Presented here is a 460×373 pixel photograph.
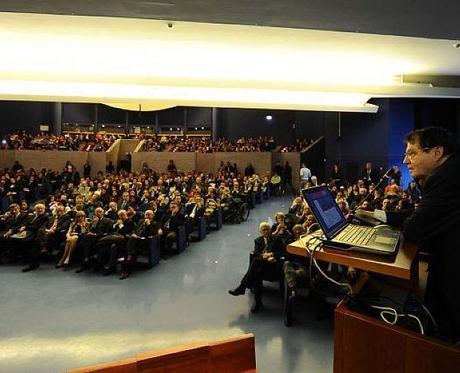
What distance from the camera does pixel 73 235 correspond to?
245 inches

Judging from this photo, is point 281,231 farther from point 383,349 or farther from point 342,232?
point 383,349

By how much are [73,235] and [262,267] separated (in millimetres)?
3557

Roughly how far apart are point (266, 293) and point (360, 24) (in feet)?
11.2

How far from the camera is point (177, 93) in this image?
573cm

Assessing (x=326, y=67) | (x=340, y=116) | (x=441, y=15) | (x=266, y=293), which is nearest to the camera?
(x=441, y=15)

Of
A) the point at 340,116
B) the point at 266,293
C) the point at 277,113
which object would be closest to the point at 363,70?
the point at 266,293

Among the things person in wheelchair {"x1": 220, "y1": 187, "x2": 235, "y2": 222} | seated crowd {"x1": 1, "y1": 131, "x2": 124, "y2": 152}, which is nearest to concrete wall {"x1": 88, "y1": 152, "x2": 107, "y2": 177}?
seated crowd {"x1": 1, "y1": 131, "x2": 124, "y2": 152}

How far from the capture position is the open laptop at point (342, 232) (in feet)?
4.62

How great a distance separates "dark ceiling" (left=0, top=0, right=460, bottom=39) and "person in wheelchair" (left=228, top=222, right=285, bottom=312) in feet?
8.86

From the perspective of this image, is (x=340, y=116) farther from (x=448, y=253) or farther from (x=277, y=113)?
(x=448, y=253)

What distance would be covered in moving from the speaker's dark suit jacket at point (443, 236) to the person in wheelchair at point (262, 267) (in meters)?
3.12

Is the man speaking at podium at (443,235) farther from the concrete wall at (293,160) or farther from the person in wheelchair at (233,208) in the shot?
the concrete wall at (293,160)

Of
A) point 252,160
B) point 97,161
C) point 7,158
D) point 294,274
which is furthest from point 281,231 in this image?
point 7,158

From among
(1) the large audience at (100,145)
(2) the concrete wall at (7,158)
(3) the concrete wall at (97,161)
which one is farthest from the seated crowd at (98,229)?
(1) the large audience at (100,145)
